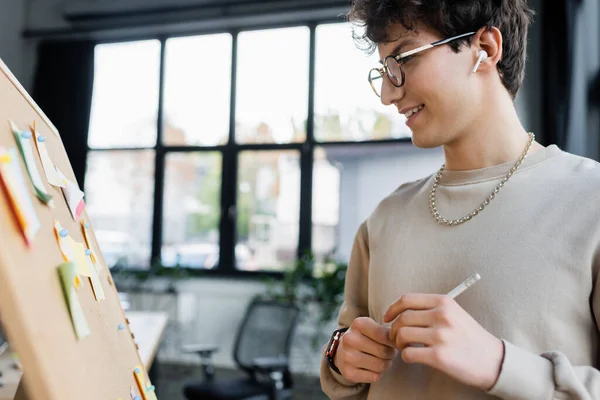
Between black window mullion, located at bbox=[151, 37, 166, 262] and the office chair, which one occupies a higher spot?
black window mullion, located at bbox=[151, 37, 166, 262]

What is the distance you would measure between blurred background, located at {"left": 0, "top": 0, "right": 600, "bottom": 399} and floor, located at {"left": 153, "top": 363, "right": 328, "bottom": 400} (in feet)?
0.04

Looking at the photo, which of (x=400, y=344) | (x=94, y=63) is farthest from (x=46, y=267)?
(x=94, y=63)

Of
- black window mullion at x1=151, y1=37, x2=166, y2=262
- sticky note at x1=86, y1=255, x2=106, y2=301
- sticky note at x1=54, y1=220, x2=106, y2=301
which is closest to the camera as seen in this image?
sticky note at x1=54, y1=220, x2=106, y2=301

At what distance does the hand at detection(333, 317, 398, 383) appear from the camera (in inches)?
30.7

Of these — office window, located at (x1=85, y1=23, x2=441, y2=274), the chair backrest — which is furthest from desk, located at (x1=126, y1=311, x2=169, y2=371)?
office window, located at (x1=85, y1=23, x2=441, y2=274)

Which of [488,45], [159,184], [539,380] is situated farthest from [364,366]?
[159,184]

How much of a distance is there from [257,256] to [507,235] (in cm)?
383

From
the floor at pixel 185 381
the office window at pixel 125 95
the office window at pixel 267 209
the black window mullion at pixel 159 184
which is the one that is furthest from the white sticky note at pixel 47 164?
the office window at pixel 125 95

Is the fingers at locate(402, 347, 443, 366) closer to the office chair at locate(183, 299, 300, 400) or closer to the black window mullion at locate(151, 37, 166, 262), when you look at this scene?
the office chair at locate(183, 299, 300, 400)

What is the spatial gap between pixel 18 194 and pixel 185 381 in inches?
168

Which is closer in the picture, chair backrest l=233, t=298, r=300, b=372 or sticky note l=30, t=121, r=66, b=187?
sticky note l=30, t=121, r=66, b=187

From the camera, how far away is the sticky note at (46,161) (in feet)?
2.15

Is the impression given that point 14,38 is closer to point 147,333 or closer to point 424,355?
point 147,333

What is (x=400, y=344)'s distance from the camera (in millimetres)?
689
